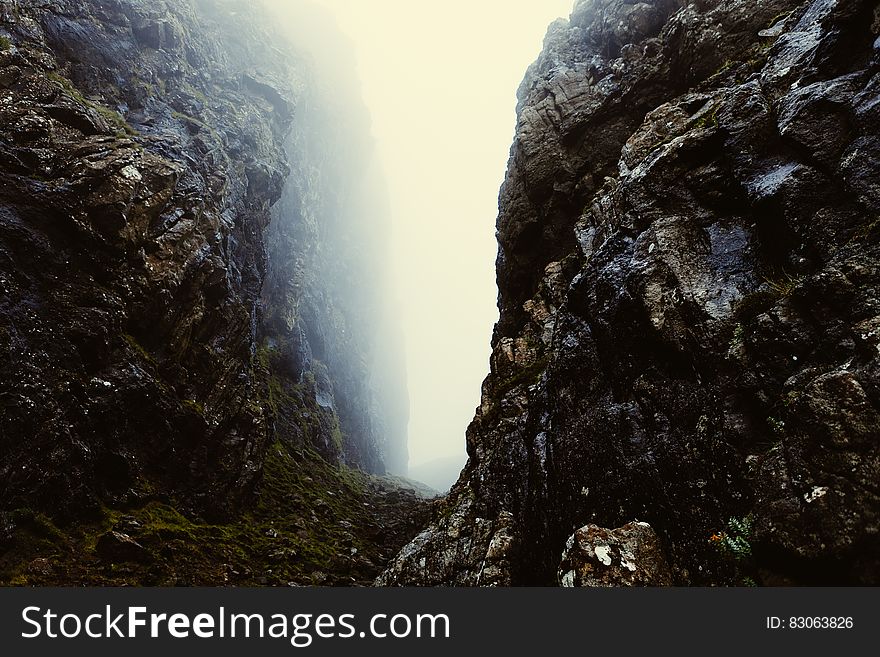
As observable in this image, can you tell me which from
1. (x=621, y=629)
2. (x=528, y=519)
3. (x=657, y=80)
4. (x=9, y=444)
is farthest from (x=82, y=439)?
(x=657, y=80)

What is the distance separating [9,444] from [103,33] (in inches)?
1132

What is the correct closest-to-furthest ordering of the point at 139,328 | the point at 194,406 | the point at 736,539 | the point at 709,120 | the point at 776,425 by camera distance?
the point at 736,539 → the point at 776,425 → the point at 709,120 → the point at 139,328 → the point at 194,406

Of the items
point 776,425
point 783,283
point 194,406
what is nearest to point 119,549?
point 194,406

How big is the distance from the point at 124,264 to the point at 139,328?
3.18m

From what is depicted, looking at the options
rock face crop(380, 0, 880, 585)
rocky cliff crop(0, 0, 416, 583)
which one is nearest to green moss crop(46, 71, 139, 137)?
rocky cliff crop(0, 0, 416, 583)

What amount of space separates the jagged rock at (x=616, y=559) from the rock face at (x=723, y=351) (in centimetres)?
31

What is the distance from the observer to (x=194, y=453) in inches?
881

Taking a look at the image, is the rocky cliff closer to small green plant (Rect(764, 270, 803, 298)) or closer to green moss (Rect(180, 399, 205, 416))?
green moss (Rect(180, 399, 205, 416))

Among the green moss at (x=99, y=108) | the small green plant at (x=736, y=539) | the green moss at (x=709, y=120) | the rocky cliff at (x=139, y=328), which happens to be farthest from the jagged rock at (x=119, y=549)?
the green moss at (x=709, y=120)

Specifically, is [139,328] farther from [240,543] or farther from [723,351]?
[723,351]

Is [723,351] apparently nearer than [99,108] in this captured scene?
Yes

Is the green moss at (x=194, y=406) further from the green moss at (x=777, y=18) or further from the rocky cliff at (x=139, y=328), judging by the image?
the green moss at (x=777, y=18)

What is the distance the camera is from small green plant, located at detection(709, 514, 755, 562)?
21.9 ft

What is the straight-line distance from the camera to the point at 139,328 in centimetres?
2080
